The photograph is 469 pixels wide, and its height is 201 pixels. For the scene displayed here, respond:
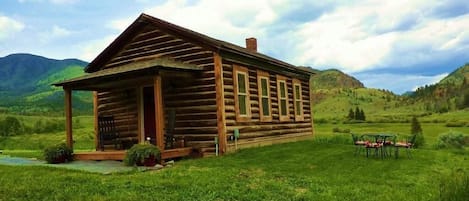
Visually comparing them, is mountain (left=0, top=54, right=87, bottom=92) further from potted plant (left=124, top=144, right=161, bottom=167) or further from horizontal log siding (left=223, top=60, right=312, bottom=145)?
potted plant (left=124, top=144, right=161, bottom=167)

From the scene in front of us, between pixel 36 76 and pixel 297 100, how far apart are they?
171 metres

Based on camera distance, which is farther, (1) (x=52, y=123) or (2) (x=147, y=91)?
(1) (x=52, y=123)

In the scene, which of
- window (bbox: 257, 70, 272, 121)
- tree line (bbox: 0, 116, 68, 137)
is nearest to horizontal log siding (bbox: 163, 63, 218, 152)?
window (bbox: 257, 70, 272, 121)

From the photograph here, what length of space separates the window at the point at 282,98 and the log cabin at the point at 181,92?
9cm

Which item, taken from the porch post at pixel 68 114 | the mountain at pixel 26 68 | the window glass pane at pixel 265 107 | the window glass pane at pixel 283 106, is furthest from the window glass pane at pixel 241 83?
the mountain at pixel 26 68

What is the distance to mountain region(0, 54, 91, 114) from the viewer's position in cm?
11034

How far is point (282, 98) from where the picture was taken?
1908 centimetres

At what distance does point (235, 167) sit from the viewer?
11.0 meters

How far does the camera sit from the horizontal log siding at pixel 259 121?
14.7 meters

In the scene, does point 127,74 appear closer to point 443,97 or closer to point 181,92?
point 181,92

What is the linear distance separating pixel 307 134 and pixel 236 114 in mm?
7793

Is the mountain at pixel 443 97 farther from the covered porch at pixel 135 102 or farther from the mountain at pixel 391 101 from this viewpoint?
the covered porch at pixel 135 102

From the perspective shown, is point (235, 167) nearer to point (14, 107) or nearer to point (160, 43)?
point (160, 43)

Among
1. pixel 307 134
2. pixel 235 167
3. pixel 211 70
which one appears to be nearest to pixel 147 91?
pixel 211 70
